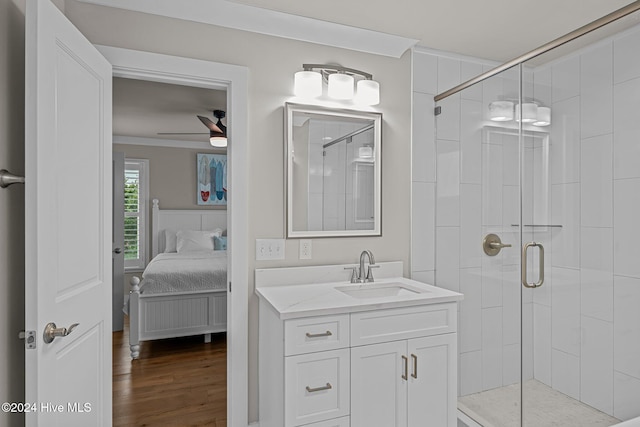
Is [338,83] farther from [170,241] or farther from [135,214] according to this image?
[135,214]

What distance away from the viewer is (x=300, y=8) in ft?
6.66

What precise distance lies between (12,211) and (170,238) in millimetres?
4285

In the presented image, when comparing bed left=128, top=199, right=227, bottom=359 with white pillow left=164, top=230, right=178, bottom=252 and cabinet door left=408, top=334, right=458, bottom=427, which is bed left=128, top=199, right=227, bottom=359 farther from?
cabinet door left=408, top=334, right=458, bottom=427

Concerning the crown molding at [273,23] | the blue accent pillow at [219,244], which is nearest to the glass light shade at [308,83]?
the crown molding at [273,23]

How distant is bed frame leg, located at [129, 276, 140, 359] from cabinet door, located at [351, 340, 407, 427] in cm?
246

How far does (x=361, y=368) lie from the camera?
174 cm

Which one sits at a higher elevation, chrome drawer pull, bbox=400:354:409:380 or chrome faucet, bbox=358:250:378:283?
chrome faucet, bbox=358:250:378:283

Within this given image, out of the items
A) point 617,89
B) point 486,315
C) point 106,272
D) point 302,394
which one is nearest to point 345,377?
point 302,394

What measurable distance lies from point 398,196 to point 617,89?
47.8 inches

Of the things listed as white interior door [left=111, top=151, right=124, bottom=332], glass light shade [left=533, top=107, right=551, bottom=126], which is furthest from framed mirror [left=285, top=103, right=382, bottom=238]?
white interior door [left=111, top=151, right=124, bottom=332]

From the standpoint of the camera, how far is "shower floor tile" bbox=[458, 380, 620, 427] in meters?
1.92

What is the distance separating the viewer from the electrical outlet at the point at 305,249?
2.23 meters

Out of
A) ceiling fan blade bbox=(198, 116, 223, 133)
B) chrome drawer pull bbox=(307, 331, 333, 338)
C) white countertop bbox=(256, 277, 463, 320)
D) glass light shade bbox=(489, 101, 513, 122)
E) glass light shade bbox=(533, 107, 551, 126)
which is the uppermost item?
ceiling fan blade bbox=(198, 116, 223, 133)

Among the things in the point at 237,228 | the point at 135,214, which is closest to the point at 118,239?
the point at 135,214
